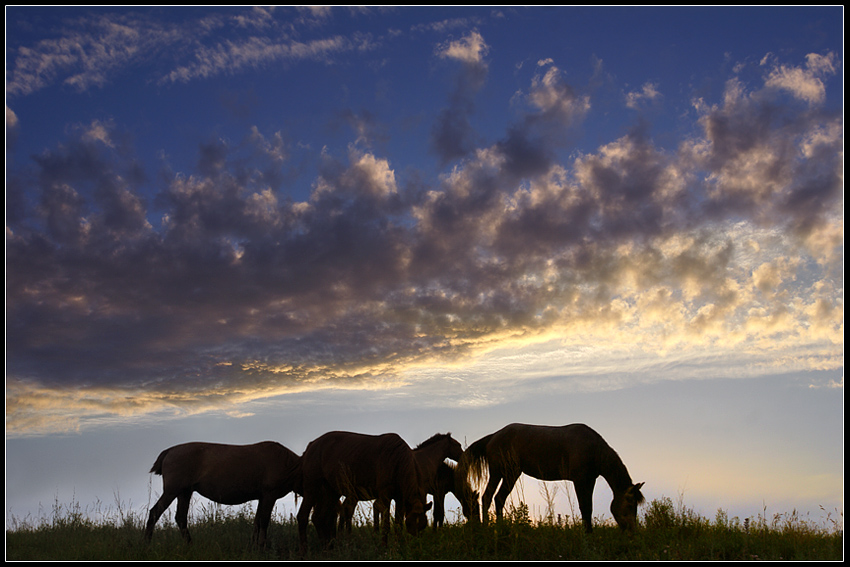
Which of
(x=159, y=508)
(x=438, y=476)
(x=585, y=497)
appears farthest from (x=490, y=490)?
(x=159, y=508)

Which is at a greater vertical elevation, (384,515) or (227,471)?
(227,471)

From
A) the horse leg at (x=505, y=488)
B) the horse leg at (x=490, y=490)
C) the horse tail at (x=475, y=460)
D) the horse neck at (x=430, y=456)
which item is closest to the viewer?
the horse leg at (x=490, y=490)

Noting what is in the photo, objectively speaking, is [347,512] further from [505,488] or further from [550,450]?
[550,450]

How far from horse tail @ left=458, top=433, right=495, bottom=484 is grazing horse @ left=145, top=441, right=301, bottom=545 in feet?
13.6

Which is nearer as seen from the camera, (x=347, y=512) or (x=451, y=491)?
(x=347, y=512)

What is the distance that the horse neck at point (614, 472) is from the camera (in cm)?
1466

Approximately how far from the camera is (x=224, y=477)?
47.9 ft

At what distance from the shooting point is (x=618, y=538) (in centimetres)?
1314

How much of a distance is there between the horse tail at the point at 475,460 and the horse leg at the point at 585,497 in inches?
92.0

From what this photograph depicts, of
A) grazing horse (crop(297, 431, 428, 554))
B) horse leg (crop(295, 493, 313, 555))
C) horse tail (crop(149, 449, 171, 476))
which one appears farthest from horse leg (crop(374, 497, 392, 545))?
horse tail (crop(149, 449, 171, 476))

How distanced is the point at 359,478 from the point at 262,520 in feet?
10.2

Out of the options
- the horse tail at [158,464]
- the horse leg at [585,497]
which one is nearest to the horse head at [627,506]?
the horse leg at [585,497]

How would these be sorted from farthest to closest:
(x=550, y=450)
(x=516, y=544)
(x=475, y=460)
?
(x=475, y=460) → (x=550, y=450) → (x=516, y=544)

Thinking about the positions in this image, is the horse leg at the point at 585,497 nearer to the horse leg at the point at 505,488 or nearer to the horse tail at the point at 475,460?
the horse leg at the point at 505,488
